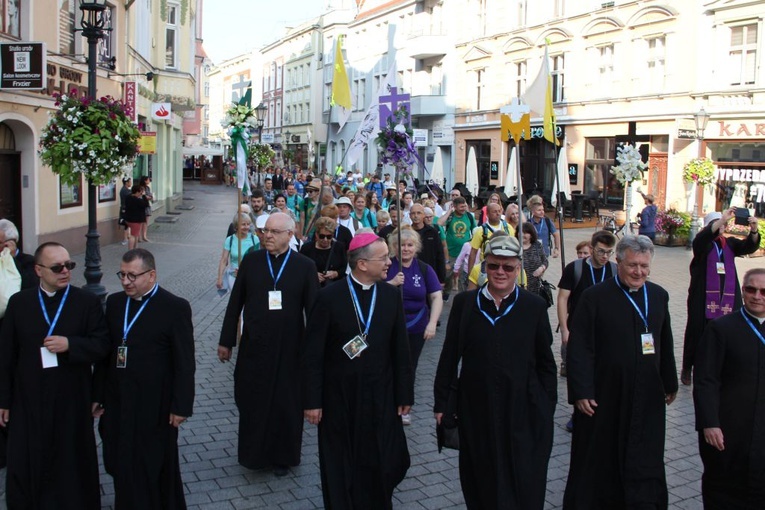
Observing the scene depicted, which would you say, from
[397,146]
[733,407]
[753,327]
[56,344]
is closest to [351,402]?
[56,344]

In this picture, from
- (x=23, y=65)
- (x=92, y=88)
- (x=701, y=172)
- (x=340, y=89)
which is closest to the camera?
(x=92, y=88)

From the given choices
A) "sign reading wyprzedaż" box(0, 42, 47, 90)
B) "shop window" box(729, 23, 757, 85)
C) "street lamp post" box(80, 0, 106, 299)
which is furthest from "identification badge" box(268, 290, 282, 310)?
A: "shop window" box(729, 23, 757, 85)

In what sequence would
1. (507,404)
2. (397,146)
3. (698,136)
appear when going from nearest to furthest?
1. (507,404)
2. (397,146)
3. (698,136)

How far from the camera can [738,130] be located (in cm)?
2625

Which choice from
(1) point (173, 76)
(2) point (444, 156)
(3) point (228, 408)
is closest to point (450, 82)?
(2) point (444, 156)

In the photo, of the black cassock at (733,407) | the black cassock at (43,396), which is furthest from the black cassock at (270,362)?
the black cassock at (733,407)

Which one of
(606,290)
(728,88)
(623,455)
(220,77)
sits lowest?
(623,455)

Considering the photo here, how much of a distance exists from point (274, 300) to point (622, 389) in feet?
8.47

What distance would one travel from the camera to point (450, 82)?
43344 millimetres

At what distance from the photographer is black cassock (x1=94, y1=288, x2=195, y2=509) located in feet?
15.6

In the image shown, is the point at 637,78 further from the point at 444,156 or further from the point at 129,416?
the point at 129,416

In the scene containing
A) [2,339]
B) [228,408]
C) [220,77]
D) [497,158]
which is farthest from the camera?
[220,77]

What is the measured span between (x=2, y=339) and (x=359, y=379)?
6.97 feet

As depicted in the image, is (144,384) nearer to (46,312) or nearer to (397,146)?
(46,312)
